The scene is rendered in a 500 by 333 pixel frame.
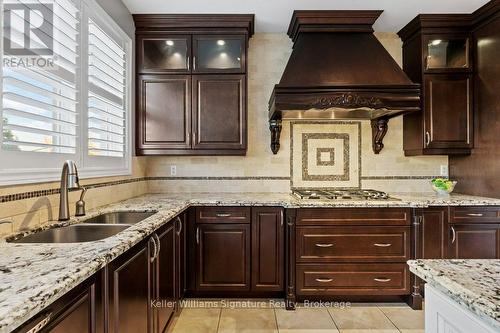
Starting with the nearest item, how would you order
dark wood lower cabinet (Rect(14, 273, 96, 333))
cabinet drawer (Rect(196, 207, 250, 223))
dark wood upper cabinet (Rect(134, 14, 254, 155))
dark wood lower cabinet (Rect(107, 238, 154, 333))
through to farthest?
dark wood lower cabinet (Rect(14, 273, 96, 333)) → dark wood lower cabinet (Rect(107, 238, 154, 333)) → cabinet drawer (Rect(196, 207, 250, 223)) → dark wood upper cabinet (Rect(134, 14, 254, 155))

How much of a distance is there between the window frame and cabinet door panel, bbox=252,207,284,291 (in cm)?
128

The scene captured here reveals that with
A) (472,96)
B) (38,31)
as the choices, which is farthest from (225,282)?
(472,96)

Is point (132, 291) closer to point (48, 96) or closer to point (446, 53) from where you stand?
point (48, 96)

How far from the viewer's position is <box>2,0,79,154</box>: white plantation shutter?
148cm

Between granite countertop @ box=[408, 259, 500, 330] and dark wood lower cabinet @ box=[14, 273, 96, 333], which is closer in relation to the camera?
granite countertop @ box=[408, 259, 500, 330]

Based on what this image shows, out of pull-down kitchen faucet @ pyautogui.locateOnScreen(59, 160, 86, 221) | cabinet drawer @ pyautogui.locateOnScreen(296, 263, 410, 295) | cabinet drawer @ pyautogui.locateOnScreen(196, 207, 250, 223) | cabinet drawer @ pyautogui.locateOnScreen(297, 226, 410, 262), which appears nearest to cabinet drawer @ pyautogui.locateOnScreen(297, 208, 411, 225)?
cabinet drawer @ pyautogui.locateOnScreen(297, 226, 410, 262)

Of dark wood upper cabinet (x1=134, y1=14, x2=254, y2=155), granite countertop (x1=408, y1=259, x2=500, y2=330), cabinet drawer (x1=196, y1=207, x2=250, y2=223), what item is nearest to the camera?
granite countertop (x1=408, y1=259, x2=500, y2=330)

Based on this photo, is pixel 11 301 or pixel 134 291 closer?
pixel 11 301

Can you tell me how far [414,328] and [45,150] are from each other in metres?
2.81

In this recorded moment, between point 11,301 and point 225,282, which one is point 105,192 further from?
point 11,301

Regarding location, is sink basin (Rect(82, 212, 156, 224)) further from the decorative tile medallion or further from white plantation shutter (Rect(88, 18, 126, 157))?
the decorative tile medallion

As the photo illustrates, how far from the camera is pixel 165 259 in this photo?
6.91 ft

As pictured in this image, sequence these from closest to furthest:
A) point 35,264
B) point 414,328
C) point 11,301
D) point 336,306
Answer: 1. point 11,301
2. point 35,264
3. point 414,328
4. point 336,306
